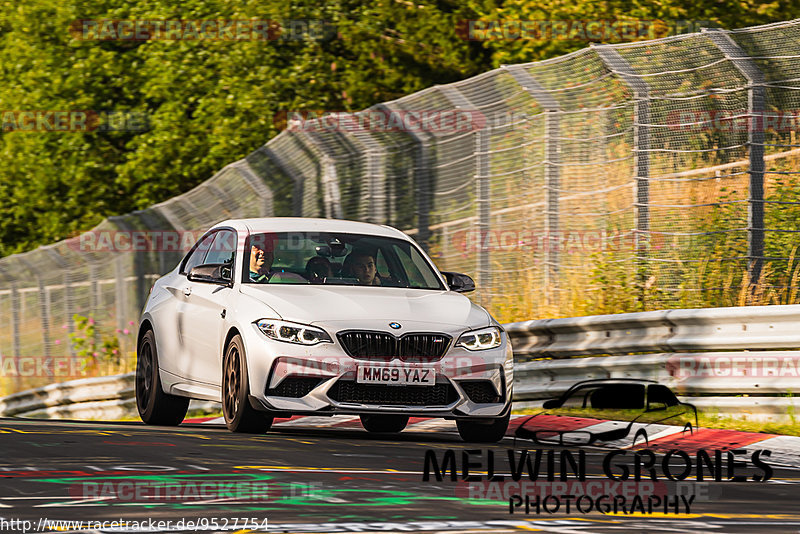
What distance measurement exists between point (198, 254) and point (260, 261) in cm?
156

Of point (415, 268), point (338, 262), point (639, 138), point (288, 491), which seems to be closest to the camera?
point (288, 491)

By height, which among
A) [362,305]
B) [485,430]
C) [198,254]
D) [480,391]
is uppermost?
[198,254]

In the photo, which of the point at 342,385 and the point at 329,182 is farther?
the point at 329,182

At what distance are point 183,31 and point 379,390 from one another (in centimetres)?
2430

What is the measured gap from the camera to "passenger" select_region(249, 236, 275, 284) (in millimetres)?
11531

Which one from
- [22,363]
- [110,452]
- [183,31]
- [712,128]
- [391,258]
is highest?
[183,31]

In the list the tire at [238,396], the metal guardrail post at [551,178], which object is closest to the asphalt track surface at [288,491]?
the tire at [238,396]

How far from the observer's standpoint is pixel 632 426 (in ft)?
38.4

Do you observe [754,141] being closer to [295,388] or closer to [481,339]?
[481,339]

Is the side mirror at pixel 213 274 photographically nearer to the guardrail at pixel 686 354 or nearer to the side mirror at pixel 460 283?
the side mirror at pixel 460 283

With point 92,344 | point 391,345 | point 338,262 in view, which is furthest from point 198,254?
point 92,344

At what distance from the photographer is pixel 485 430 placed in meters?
11.2

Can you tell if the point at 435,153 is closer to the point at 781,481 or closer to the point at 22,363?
the point at 781,481

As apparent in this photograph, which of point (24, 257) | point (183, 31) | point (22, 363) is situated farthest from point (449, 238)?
point (183, 31)
